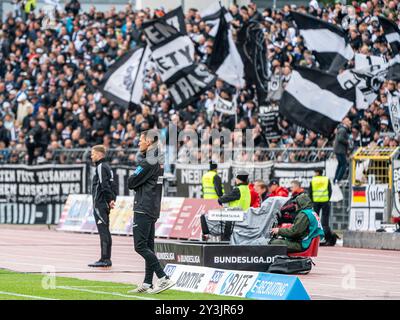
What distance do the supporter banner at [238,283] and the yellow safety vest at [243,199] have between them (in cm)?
871

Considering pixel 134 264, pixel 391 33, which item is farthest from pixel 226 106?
pixel 134 264

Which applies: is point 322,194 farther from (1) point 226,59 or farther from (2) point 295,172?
(1) point 226,59

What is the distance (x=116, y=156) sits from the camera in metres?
34.8

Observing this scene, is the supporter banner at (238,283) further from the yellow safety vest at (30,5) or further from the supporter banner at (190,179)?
the yellow safety vest at (30,5)

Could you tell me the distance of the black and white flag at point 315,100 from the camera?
96.6ft

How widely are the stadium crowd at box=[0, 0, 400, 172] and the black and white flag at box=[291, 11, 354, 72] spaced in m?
0.63

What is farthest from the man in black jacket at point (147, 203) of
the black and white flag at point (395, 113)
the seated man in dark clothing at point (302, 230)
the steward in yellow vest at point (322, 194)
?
the steward in yellow vest at point (322, 194)

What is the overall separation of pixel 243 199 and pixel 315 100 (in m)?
4.89

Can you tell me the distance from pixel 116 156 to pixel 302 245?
14747 millimetres

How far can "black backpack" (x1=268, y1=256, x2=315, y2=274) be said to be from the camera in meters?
19.4

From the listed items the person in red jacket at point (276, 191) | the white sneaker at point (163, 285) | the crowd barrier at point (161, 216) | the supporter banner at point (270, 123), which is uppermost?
the supporter banner at point (270, 123)

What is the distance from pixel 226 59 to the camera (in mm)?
33094
